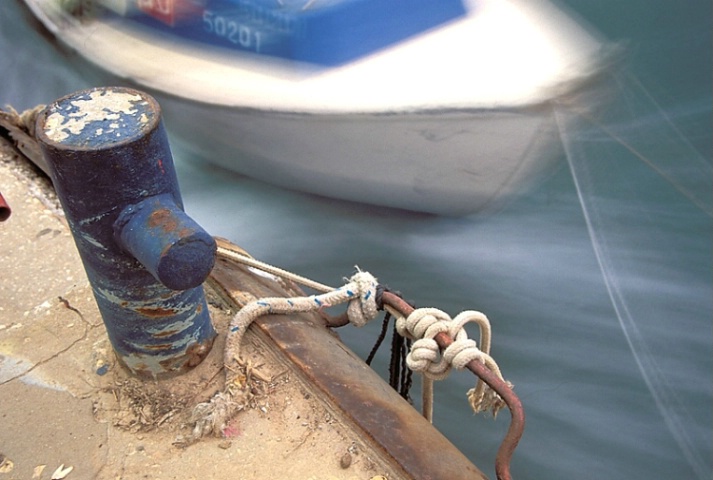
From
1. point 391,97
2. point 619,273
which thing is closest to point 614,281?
point 619,273

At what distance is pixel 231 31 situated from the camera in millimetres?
3166

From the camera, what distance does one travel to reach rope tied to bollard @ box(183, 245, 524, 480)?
1500mm

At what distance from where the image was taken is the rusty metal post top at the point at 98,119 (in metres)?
1.33

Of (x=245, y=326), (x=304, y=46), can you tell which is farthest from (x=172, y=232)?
(x=304, y=46)

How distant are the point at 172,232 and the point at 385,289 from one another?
2.19 feet

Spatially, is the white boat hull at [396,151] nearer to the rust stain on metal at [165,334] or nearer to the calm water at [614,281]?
the calm water at [614,281]

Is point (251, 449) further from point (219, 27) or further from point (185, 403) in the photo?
point (219, 27)

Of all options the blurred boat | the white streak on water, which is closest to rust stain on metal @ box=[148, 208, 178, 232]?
the blurred boat

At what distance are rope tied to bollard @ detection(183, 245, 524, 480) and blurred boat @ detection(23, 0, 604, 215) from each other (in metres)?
1.18

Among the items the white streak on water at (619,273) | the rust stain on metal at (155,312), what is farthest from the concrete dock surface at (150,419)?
the white streak on water at (619,273)

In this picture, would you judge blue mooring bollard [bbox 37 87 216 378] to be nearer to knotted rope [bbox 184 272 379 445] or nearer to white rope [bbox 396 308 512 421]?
knotted rope [bbox 184 272 379 445]

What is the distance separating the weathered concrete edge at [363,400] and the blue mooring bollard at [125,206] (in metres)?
0.31

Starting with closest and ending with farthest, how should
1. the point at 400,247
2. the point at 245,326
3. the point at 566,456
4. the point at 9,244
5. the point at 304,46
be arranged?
the point at 245,326 → the point at 9,244 → the point at 566,456 → the point at 304,46 → the point at 400,247

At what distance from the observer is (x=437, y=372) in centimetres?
163
